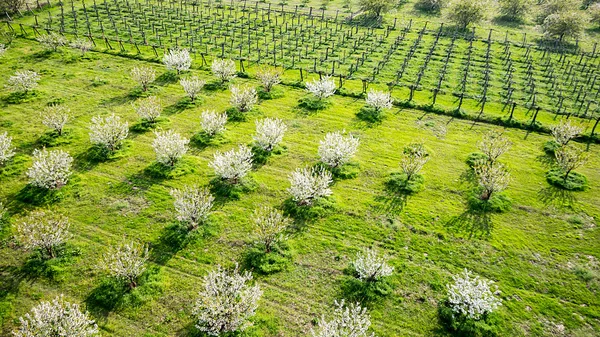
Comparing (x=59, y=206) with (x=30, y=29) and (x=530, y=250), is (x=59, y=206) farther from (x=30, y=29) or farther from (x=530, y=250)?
(x=30, y=29)

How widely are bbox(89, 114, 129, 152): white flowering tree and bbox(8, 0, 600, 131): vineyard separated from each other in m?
15.9

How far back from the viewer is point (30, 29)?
1748 inches

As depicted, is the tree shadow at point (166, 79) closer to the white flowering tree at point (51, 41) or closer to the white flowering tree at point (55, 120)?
the white flowering tree at point (55, 120)

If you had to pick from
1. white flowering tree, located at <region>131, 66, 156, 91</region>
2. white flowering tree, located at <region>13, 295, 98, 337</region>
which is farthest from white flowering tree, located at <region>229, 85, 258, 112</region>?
white flowering tree, located at <region>13, 295, 98, 337</region>

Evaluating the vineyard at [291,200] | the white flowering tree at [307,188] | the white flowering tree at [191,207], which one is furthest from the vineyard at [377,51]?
the white flowering tree at [191,207]

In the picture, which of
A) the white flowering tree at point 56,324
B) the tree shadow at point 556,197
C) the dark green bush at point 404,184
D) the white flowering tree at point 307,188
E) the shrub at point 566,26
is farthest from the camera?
the shrub at point 566,26

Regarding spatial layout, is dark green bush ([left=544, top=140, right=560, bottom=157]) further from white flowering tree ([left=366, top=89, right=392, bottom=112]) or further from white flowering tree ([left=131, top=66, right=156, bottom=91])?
white flowering tree ([left=131, top=66, right=156, bottom=91])

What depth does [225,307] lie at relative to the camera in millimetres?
12891

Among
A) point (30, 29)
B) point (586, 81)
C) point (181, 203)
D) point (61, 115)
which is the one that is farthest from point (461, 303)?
point (30, 29)

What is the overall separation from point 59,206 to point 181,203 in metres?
7.31

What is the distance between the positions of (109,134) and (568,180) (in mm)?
28542

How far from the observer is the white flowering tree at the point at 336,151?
21.8 metres

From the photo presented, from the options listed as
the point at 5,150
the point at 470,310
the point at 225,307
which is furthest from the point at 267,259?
the point at 5,150

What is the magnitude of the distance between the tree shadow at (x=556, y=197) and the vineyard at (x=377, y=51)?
8.76m
